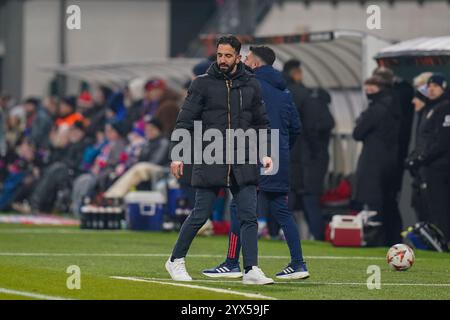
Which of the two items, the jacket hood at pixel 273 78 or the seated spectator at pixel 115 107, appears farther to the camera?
the seated spectator at pixel 115 107

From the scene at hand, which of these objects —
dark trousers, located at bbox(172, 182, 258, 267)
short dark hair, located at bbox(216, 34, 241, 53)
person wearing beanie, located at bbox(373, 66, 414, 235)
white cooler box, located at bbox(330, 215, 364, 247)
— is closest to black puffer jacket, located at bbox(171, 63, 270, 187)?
dark trousers, located at bbox(172, 182, 258, 267)

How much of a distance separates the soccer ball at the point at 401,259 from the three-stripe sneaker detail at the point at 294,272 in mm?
1477

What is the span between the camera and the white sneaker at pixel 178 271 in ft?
48.0

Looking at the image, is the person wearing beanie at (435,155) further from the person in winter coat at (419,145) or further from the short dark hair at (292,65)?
the short dark hair at (292,65)

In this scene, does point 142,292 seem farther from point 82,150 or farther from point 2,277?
point 82,150

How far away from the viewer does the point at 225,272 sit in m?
15.3

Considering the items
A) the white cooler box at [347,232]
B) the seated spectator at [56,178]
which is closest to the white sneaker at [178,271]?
the white cooler box at [347,232]

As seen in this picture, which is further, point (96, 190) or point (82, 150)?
point (82, 150)

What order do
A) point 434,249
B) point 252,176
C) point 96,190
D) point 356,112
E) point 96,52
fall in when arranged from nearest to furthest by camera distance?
point 252,176, point 434,249, point 356,112, point 96,190, point 96,52

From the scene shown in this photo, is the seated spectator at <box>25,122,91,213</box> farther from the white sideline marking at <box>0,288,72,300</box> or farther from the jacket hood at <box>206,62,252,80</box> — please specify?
the white sideline marking at <box>0,288,72,300</box>

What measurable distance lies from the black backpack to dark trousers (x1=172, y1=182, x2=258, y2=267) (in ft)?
17.5

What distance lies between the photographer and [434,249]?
64.0ft

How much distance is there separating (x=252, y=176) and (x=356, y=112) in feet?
30.6

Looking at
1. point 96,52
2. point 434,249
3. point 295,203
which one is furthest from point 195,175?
point 96,52
